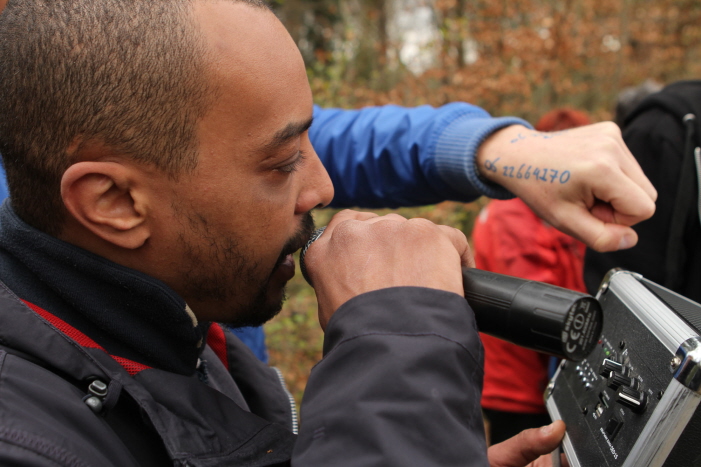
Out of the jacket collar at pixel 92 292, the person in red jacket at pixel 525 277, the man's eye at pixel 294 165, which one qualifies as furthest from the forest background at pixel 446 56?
the jacket collar at pixel 92 292

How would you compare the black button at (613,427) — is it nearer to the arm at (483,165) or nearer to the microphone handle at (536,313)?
the microphone handle at (536,313)

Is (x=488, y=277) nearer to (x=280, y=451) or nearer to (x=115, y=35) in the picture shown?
(x=280, y=451)

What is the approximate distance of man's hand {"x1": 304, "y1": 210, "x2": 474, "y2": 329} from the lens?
134 centimetres

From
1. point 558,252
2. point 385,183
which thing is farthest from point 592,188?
point 558,252

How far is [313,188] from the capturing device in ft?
5.66

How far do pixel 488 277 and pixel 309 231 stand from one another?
0.57 meters

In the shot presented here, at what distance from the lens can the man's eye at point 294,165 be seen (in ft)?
5.23

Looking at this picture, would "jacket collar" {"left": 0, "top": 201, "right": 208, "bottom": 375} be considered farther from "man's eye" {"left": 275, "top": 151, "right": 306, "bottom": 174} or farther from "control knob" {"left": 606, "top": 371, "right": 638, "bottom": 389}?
"control knob" {"left": 606, "top": 371, "right": 638, "bottom": 389}

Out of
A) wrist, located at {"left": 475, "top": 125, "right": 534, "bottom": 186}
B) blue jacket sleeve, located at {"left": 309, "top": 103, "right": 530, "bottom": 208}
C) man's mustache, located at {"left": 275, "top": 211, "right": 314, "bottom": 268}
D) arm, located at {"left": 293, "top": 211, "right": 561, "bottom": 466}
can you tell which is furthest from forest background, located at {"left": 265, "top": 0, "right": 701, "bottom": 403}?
arm, located at {"left": 293, "top": 211, "right": 561, "bottom": 466}

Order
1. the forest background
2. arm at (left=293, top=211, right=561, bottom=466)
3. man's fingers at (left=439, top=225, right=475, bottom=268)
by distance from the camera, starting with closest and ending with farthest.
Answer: arm at (left=293, top=211, right=561, bottom=466) → man's fingers at (left=439, top=225, right=475, bottom=268) → the forest background

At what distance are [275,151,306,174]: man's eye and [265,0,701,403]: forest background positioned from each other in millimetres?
3996

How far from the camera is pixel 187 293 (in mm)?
1574

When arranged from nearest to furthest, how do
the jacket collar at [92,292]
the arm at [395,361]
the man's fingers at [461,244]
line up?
the arm at [395,361] < the jacket collar at [92,292] < the man's fingers at [461,244]

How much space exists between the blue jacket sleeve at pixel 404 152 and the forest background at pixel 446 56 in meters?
3.20
